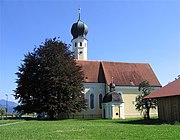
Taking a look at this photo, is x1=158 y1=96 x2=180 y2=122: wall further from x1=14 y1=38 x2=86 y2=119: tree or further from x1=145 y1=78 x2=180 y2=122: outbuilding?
x1=14 y1=38 x2=86 y2=119: tree

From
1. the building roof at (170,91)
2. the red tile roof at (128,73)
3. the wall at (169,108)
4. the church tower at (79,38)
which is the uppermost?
the church tower at (79,38)

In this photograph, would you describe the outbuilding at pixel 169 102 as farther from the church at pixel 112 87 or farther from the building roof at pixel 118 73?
the building roof at pixel 118 73

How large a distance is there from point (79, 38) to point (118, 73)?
1550cm

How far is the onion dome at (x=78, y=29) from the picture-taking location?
237ft

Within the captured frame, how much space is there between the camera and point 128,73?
63.7 metres

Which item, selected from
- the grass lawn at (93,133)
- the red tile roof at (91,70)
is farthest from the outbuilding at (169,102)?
the red tile roof at (91,70)

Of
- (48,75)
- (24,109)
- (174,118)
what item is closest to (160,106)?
(174,118)

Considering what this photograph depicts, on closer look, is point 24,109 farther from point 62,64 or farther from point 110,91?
point 110,91

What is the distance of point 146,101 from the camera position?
47.4 metres

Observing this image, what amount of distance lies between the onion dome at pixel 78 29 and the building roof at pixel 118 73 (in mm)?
11152

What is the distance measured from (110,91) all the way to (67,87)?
42.5ft

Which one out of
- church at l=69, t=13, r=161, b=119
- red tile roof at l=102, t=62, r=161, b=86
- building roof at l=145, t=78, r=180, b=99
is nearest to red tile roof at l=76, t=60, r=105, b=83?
church at l=69, t=13, r=161, b=119

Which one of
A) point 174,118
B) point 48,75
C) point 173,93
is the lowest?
point 174,118

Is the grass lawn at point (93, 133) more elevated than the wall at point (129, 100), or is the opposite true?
the wall at point (129, 100)
